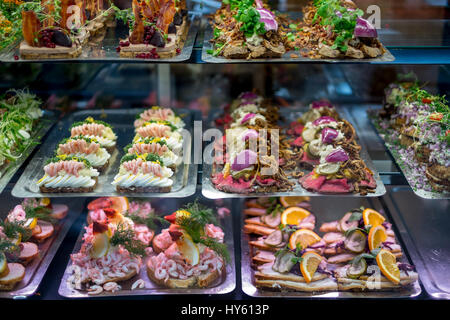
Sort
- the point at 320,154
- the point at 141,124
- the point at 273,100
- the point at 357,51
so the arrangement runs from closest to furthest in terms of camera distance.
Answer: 1. the point at 357,51
2. the point at 320,154
3. the point at 141,124
4. the point at 273,100

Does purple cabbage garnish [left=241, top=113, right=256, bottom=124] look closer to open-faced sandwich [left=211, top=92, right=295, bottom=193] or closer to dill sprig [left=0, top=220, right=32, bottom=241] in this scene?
open-faced sandwich [left=211, top=92, right=295, bottom=193]

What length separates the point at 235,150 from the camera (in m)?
3.60

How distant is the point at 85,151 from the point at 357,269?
1881mm

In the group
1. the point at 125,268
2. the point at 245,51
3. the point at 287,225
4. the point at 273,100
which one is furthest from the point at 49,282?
the point at 273,100

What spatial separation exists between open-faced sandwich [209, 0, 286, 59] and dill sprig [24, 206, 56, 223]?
1676mm

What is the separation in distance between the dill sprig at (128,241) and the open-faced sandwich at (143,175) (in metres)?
0.39

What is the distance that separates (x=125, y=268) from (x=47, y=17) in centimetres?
160

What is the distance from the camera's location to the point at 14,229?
361cm

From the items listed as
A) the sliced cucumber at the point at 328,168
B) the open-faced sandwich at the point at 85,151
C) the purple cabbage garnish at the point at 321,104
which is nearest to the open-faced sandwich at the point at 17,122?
the open-faced sandwich at the point at 85,151

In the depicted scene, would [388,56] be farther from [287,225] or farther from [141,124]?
[141,124]

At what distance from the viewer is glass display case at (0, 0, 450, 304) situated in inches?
131

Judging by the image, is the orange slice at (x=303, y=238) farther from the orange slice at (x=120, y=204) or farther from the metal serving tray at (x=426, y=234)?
the orange slice at (x=120, y=204)

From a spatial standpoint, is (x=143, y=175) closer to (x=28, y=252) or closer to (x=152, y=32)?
(x=152, y=32)

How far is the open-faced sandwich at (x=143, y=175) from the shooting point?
130 inches
